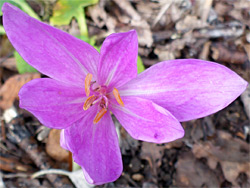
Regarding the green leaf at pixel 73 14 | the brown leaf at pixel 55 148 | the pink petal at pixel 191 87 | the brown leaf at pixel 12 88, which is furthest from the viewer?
the green leaf at pixel 73 14

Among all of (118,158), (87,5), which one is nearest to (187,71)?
(118,158)

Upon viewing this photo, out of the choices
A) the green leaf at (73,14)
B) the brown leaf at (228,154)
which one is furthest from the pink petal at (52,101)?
the brown leaf at (228,154)

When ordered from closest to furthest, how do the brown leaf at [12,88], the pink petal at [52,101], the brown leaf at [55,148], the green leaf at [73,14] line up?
the pink petal at [52,101] < the brown leaf at [55,148] < the brown leaf at [12,88] < the green leaf at [73,14]

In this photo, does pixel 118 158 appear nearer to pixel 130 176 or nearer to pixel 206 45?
pixel 130 176

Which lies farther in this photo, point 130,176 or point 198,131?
point 198,131

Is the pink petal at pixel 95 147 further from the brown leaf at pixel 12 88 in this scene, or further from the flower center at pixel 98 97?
the brown leaf at pixel 12 88

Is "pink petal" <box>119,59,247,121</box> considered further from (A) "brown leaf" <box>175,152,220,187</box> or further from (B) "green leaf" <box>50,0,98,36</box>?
(B) "green leaf" <box>50,0,98,36</box>

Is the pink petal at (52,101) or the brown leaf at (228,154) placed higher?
the pink petal at (52,101)
